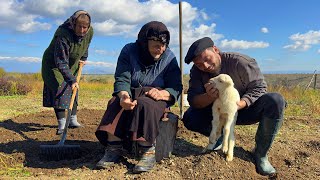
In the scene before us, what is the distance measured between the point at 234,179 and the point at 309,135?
2.33 metres

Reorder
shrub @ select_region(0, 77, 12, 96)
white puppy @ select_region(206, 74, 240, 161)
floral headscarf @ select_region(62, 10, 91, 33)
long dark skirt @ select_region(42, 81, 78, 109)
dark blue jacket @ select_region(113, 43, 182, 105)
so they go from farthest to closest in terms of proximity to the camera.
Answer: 1. shrub @ select_region(0, 77, 12, 96)
2. long dark skirt @ select_region(42, 81, 78, 109)
3. floral headscarf @ select_region(62, 10, 91, 33)
4. dark blue jacket @ select_region(113, 43, 182, 105)
5. white puppy @ select_region(206, 74, 240, 161)

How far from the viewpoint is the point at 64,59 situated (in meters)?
4.42

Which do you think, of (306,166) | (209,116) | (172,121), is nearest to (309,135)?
(306,166)

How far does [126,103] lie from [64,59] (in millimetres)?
1728

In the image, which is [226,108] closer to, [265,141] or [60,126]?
[265,141]

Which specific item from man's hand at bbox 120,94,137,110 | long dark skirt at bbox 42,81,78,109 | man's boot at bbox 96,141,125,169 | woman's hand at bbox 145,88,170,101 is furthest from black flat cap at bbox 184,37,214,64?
long dark skirt at bbox 42,81,78,109

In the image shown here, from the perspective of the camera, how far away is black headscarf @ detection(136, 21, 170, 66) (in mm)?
3236

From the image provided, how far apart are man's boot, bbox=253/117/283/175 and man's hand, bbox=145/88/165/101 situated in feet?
3.36

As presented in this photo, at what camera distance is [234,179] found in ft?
10.4

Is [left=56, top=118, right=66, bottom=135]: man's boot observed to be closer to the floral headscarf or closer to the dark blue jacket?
the floral headscarf

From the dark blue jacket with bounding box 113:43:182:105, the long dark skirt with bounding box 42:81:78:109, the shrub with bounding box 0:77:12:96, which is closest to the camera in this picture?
the dark blue jacket with bounding box 113:43:182:105

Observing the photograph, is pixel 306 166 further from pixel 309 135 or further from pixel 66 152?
pixel 66 152

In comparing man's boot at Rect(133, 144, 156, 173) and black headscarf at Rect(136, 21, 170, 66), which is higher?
black headscarf at Rect(136, 21, 170, 66)

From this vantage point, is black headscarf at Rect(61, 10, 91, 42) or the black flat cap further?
black headscarf at Rect(61, 10, 91, 42)
